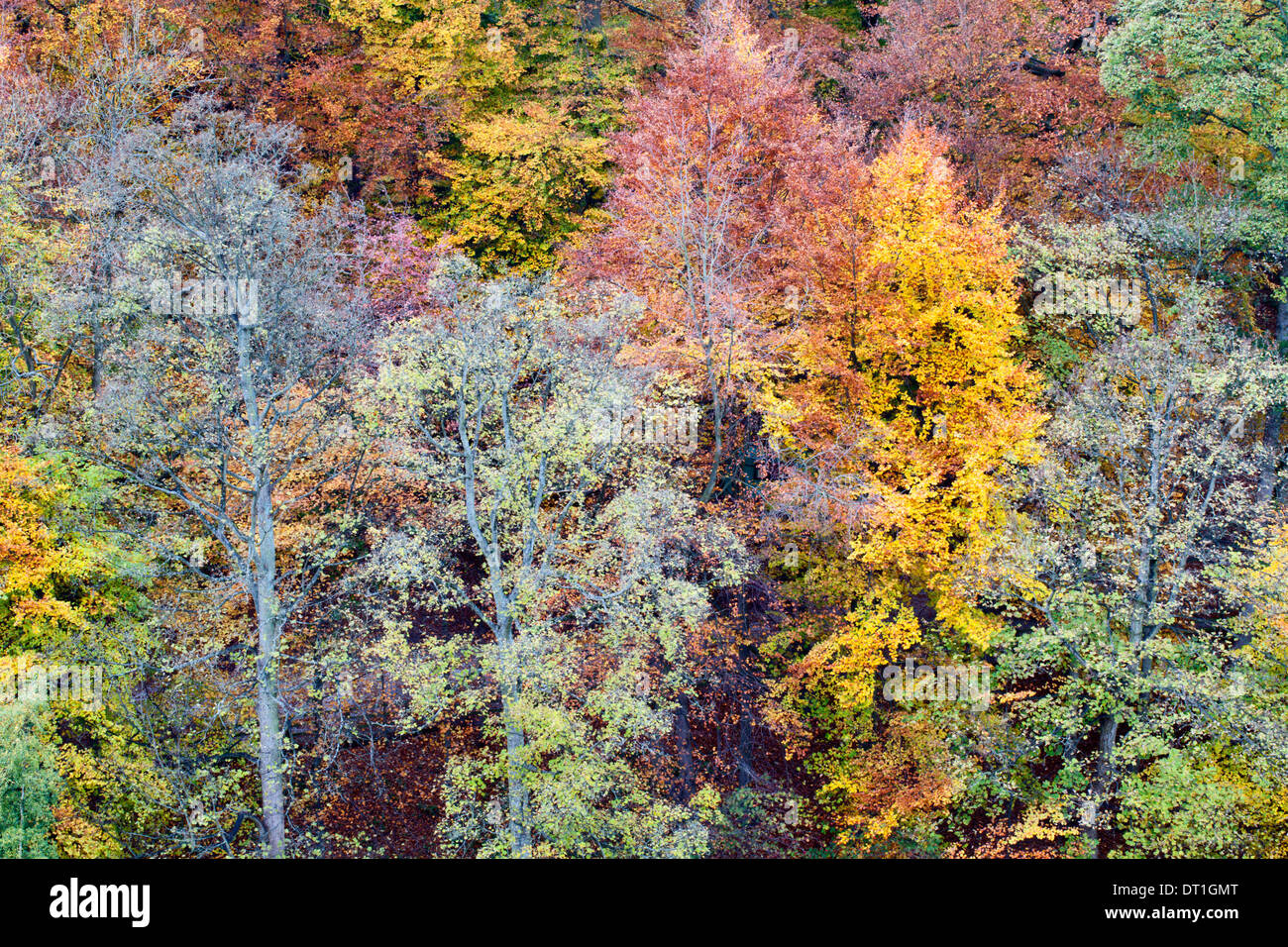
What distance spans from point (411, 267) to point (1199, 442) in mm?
19496

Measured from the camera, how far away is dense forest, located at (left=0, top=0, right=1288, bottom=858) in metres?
19.1

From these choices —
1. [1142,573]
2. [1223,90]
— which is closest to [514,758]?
[1142,573]

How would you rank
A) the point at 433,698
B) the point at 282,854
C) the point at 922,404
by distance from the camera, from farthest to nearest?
the point at 922,404
the point at 282,854
the point at 433,698

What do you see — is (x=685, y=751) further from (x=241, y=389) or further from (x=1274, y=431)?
(x=1274, y=431)

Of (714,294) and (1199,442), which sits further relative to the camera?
(714,294)

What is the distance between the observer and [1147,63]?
80.9 ft

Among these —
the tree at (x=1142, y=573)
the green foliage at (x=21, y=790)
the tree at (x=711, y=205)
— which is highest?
the tree at (x=711, y=205)

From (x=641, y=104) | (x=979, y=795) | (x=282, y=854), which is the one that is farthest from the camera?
(x=641, y=104)

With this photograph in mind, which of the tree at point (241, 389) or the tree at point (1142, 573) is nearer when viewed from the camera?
the tree at point (1142, 573)

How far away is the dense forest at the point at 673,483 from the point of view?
19078 mm

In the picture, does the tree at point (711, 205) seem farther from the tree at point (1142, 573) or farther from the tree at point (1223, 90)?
the tree at point (1223, 90)

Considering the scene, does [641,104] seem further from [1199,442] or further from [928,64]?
[1199,442]

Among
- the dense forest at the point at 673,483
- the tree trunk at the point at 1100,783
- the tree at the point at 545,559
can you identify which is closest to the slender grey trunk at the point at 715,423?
the dense forest at the point at 673,483

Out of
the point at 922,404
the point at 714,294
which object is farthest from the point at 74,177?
the point at 922,404
